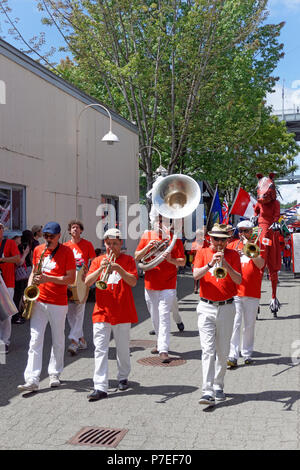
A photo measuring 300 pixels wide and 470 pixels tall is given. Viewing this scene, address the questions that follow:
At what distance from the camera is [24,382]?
22.7 ft

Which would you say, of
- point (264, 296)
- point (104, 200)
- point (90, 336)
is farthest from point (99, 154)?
point (90, 336)

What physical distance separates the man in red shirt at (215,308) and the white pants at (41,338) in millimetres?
1636

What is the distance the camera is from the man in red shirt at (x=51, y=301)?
21.2 ft

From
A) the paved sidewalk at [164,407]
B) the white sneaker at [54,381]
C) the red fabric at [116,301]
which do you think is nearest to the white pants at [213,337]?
the paved sidewalk at [164,407]

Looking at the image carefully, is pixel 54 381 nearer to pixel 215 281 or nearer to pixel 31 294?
pixel 31 294

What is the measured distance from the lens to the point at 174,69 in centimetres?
A: 2302

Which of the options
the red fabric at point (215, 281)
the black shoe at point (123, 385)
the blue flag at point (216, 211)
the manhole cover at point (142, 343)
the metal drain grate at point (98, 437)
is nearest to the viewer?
the metal drain grate at point (98, 437)

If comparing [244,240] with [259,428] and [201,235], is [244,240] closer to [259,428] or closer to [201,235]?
[259,428]

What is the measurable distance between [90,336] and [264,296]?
6.94 meters

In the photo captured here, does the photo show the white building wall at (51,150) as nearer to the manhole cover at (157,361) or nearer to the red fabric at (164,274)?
the red fabric at (164,274)

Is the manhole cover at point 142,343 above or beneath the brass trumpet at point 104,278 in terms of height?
beneath

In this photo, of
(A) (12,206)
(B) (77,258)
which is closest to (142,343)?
(B) (77,258)

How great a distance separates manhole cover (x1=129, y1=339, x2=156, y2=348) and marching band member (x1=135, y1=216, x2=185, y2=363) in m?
0.71

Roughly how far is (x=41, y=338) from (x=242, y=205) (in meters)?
7.90
